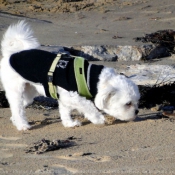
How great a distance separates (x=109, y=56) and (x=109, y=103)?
→ 18.3 ft

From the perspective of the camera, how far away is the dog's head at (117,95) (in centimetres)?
696

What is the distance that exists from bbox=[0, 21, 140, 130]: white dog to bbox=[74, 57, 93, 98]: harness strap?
0.05 m

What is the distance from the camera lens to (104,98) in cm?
700

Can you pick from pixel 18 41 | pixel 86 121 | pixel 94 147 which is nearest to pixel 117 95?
pixel 86 121

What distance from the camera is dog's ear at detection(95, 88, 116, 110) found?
22.8 ft

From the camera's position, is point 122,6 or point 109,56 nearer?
point 109,56

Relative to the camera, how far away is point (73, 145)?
20.8 feet

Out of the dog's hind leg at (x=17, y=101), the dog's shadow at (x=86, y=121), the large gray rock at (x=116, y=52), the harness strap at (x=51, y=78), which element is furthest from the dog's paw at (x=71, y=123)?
the large gray rock at (x=116, y=52)

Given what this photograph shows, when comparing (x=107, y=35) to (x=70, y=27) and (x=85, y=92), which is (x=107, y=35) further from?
(x=85, y=92)

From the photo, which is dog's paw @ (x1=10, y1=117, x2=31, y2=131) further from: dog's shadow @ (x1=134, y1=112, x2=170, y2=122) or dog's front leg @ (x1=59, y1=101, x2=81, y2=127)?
dog's shadow @ (x1=134, y1=112, x2=170, y2=122)

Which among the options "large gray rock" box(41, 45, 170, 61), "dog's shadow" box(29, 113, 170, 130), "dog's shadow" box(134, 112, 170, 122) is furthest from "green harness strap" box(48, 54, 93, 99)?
"large gray rock" box(41, 45, 170, 61)

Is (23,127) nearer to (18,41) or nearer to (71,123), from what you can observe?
(71,123)

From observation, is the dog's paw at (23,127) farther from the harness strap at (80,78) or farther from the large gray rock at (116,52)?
the large gray rock at (116,52)

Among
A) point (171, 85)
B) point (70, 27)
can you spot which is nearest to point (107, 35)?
point (70, 27)
